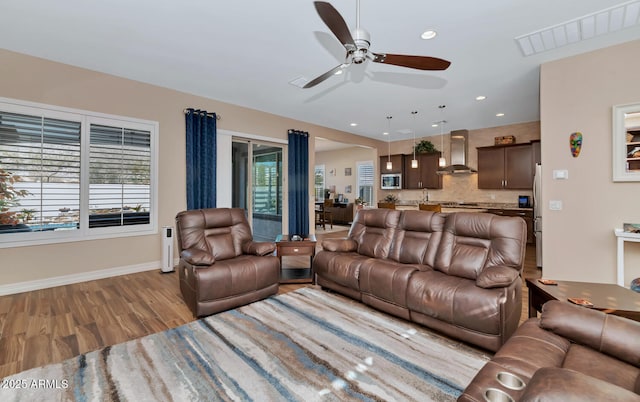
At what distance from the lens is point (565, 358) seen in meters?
1.32

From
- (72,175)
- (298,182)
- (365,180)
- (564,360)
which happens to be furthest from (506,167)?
(72,175)


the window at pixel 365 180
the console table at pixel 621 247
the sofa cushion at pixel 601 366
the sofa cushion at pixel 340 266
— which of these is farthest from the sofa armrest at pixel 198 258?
the window at pixel 365 180

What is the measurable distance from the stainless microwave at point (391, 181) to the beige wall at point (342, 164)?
151 centimetres

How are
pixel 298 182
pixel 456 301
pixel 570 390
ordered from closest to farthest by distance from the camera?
1. pixel 570 390
2. pixel 456 301
3. pixel 298 182

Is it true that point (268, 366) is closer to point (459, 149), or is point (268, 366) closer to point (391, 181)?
point (459, 149)

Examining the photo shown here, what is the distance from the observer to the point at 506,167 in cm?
655

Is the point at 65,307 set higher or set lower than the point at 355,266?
lower

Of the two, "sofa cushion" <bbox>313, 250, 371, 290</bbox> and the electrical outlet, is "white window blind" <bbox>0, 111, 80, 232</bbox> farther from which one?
the electrical outlet

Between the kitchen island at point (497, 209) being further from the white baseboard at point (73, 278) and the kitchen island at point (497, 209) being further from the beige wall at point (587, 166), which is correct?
the white baseboard at point (73, 278)

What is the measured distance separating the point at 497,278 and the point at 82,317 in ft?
12.3

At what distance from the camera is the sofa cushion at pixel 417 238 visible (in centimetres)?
295

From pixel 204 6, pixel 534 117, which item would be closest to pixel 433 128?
pixel 534 117

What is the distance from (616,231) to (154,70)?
231 inches

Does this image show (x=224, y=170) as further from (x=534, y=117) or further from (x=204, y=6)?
(x=534, y=117)
